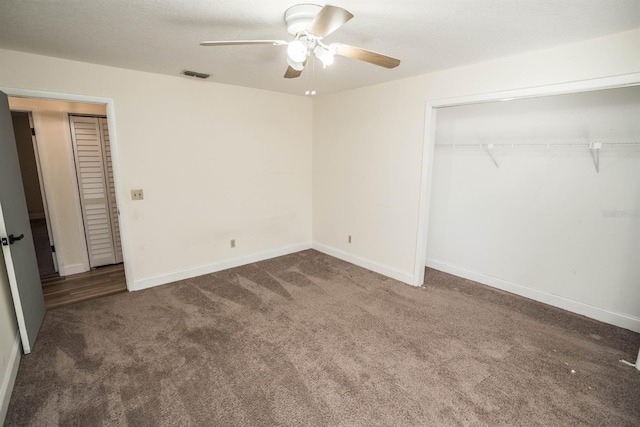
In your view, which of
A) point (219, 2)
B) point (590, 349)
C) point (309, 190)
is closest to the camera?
point (219, 2)

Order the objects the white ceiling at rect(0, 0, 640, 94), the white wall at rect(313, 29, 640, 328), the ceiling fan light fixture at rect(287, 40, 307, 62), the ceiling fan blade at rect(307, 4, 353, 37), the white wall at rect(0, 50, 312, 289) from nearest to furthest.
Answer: the ceiling fan blade at rect(307, 4, 353, 37) → the ceiling fan light fixture at rect(287, 40, 307, 62) → the white ceiling at rect(0, 0, 640, 94) → the white wall at rect(313, 29, 640, 328) → the white wall at rect(0, 50, 312, 289)

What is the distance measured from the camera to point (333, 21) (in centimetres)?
140

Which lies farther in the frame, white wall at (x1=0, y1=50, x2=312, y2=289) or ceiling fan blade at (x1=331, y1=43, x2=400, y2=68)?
white wall at (x1=0, y1=50, x2=312, y2=289)

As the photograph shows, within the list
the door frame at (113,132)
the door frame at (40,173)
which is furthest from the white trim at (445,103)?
the door frame at (40,173)

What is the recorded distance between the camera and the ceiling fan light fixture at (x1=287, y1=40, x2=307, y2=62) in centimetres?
163

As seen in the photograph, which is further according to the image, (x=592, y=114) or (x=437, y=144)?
(x=437, y=144)

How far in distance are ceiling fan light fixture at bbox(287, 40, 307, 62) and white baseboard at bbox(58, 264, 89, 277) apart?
13.5 ft

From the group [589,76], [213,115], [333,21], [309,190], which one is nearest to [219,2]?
[333,21]

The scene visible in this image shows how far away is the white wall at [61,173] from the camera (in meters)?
3.50

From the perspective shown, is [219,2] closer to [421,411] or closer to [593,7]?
[593,7]

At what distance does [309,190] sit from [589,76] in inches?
138

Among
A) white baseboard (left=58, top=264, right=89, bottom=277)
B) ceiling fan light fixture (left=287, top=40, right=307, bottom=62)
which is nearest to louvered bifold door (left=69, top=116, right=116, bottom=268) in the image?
white baseboard (left=58, top=264, right=89, bottom=277)

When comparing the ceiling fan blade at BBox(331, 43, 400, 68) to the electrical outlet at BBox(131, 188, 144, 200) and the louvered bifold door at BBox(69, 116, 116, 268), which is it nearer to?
the electrical outlet at BBox(131, 188, 144, 200)

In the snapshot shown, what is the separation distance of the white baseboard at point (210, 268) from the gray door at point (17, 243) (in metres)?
0.91
